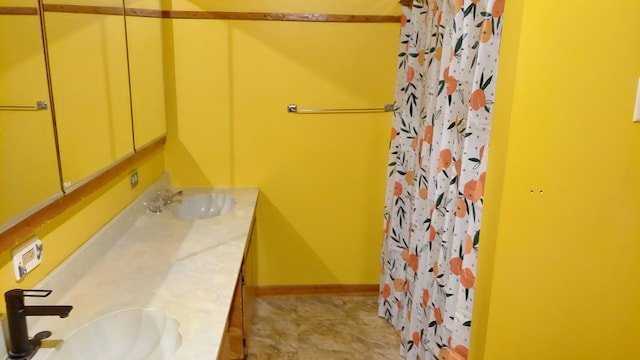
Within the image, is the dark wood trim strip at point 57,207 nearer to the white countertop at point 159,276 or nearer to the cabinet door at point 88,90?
the cabinet door at point 88,90

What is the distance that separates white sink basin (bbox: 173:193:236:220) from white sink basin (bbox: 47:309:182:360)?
4.42 feet

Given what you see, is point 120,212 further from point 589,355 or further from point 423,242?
point 589,355

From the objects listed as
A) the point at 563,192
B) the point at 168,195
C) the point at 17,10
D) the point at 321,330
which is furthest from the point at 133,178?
the point at 563,192

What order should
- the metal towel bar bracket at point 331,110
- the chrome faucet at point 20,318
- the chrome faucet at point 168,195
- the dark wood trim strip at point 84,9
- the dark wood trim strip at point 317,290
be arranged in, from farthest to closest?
the dark wood trim strip at point 317,290 → the metal towel bar bracket at point 331,110 → the chrome faucet at point 168,195 → the dark wood trim strip at point 84,9 → the chrome faucet at point 20,318

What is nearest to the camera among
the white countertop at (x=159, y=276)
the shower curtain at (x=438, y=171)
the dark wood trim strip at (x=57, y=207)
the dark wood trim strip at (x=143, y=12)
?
the dark wood trim strip at (x=57, y=207)

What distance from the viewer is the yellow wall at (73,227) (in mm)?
1291

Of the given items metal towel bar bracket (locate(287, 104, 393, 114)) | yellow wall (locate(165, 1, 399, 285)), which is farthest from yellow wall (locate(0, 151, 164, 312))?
metal towel bar bracket (locate(287, 104, 393, 114))

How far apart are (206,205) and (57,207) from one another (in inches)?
54.3

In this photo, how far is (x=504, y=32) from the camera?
4.50 ft

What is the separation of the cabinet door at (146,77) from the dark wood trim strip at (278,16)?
14cm

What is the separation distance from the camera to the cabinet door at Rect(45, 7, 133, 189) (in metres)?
1.52

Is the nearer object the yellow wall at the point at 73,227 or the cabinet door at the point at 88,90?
the yellow wall at the point at 73,227

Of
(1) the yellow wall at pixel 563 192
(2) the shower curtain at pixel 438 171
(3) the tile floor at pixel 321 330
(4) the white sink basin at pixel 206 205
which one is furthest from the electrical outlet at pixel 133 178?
(1) the yellow wall at pixel 563 192

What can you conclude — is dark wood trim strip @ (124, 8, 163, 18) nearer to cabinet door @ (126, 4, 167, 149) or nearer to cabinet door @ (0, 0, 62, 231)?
cabinet door @ (126, 4, 167, 149)
